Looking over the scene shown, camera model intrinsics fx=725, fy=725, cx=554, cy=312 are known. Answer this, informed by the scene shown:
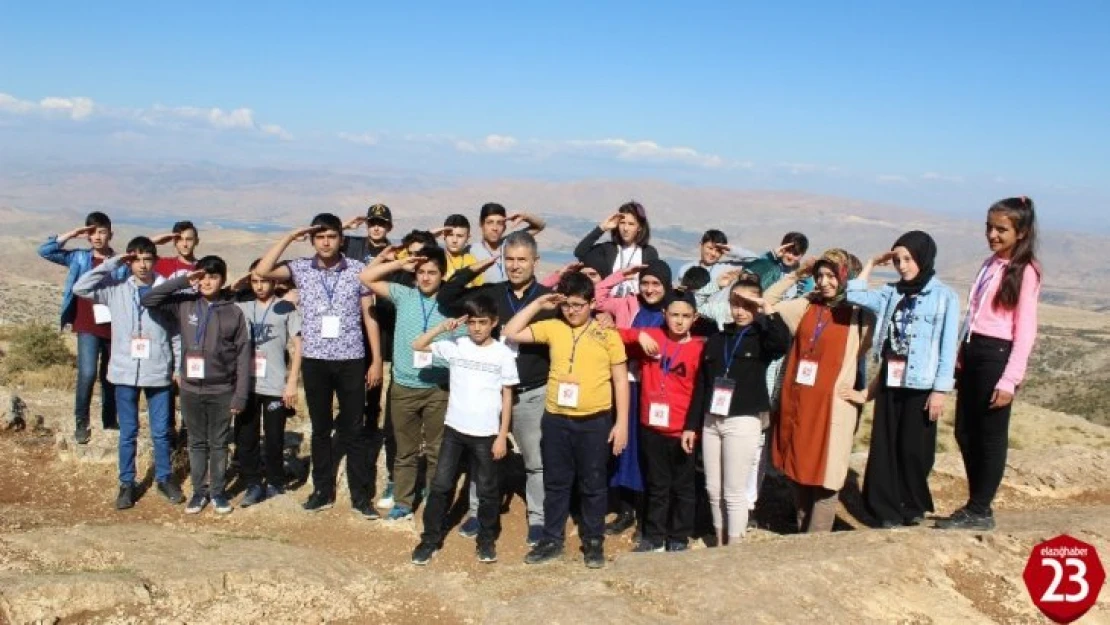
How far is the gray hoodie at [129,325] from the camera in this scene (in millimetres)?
5793

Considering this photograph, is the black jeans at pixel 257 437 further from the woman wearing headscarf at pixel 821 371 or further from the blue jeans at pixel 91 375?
the woman wearing headscarf at pixel 821 371

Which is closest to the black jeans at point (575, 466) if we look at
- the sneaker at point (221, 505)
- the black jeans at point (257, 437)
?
the black jeans at point (257, 437)

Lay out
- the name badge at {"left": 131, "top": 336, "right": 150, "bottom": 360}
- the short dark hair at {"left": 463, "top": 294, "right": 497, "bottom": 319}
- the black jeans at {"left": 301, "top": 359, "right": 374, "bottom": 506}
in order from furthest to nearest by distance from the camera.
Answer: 1. the name badge at {"left": 131, "top": 336, "right": 150, "bottom": 360}
2. the black jeans at {"left": 301, "top": 359, "right": 374, "bottom": 506}
3. the short dark hair at {"left": 463, "top": 294, "right": 497, "bottom": 319}

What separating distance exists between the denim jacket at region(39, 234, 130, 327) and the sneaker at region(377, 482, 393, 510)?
11.0 feet

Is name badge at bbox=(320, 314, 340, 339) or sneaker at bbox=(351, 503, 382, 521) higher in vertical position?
name badge at bbox=(320, 314, 340, 339)

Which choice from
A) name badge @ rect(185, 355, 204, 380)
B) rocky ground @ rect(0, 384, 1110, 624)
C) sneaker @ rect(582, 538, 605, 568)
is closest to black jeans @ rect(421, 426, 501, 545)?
rocky ground @ rect(0, 384, 1110, 624)

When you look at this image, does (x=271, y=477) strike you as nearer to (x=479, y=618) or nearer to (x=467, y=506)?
(x=467, y=506)

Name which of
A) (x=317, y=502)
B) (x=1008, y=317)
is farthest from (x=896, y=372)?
(x=317, y=502)

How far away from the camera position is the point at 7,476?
6.65 metres

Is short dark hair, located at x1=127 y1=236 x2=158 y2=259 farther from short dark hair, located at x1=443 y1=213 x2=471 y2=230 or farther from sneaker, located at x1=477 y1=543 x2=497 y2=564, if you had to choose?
sneaker, located at x1=477 y1=543 x2=497 y2=564

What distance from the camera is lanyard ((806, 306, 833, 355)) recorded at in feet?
16.2

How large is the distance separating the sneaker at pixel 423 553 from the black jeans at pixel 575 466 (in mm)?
820

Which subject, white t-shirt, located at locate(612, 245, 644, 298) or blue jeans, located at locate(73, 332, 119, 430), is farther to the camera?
blue jeans, located at locate(73, 332, 119, 430)

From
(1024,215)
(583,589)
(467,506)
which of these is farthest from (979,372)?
(467,506)
